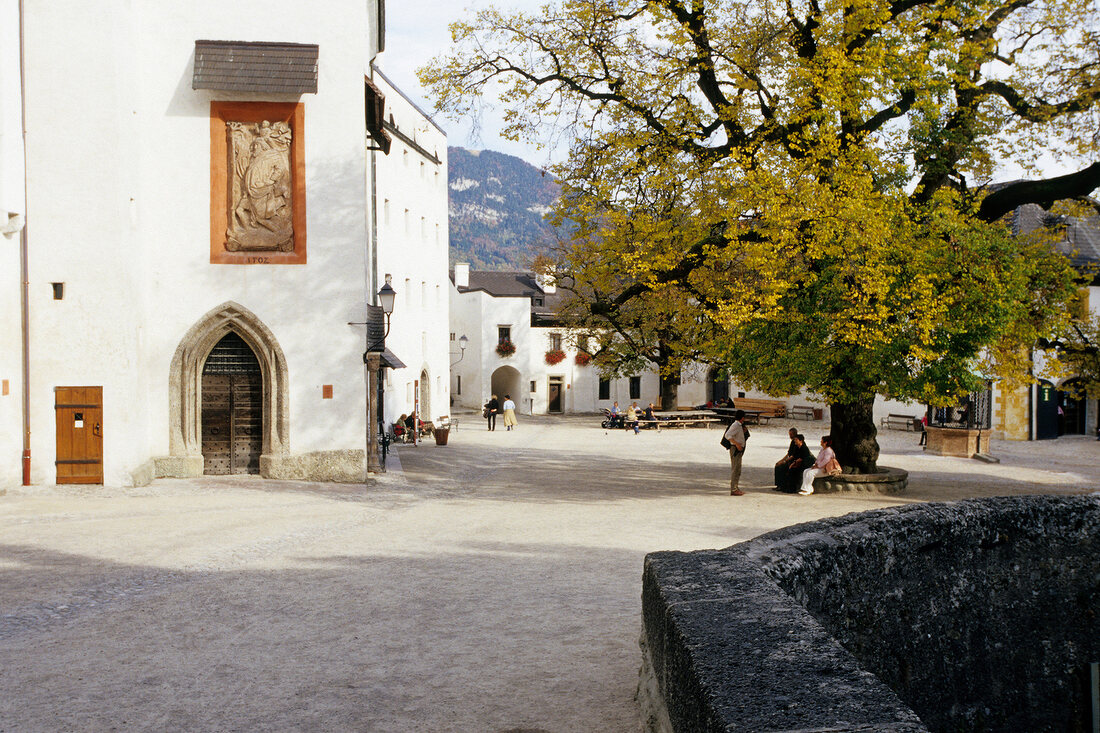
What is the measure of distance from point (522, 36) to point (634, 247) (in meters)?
4.83

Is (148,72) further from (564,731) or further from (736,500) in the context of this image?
(564,731)

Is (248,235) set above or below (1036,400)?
above

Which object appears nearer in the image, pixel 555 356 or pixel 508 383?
pixel 555 356

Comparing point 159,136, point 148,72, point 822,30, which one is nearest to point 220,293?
point 159,136

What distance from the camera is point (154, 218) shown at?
60.4 feet

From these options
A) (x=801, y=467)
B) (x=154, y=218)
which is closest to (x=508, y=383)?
(x=154, y=218)

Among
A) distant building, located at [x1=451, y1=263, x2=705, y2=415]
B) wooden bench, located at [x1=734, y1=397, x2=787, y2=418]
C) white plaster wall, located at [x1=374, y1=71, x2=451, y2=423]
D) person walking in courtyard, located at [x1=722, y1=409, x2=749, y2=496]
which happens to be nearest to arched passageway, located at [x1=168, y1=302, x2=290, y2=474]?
person walking in courtyard, located at [x1=722, y1=409, x2=749, y2=496]

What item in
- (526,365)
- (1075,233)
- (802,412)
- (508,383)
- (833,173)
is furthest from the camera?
(508,383)

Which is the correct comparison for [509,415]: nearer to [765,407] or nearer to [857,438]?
[765,407]

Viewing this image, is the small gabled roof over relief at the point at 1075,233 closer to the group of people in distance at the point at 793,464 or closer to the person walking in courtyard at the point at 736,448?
the group of people in distance at the point at 793,464

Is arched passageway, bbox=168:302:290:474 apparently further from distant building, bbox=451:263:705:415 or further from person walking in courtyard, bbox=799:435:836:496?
distant building, bbox=451:263:705:415

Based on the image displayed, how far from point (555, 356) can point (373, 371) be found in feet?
113

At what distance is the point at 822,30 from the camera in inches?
655

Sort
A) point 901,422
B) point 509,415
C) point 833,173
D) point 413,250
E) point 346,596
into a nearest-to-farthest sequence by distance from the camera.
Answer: point 346,596 < point 833,173 < point 901,422 < point 413,250 < point 509,415
